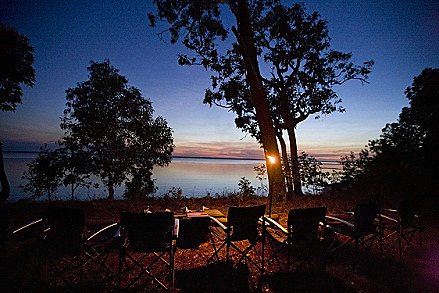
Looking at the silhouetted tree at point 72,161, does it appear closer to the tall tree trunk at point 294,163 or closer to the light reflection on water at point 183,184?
the light reflection on water at point 183,184

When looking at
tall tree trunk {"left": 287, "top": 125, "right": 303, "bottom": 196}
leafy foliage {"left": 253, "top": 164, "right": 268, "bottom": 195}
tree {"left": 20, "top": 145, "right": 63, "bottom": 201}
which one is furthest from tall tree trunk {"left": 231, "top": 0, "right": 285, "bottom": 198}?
tree {"left": 20, "top": 145, "right": 63, "bottom": 201}

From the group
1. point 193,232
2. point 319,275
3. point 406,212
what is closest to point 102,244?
point 193,232

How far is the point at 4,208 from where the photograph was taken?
Result: 120 inches

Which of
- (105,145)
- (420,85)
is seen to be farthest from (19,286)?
(420,85)

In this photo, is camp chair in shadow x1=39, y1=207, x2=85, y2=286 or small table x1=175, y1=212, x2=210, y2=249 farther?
small table x1=175, y1=212, x2=210, y2=249

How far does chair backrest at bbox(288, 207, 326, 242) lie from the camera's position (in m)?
3.51

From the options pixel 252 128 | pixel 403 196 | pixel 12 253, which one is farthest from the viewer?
pixel 252 128

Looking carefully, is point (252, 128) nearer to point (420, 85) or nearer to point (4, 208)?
point (420, 85)

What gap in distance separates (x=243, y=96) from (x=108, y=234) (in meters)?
10.0

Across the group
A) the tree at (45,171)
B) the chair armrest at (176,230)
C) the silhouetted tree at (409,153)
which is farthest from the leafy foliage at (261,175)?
the tree at (45,171)

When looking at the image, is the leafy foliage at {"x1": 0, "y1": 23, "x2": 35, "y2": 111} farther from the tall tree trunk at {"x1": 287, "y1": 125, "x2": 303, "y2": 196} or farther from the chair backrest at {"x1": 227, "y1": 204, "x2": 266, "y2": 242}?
the tall tree trunk at {"x1": 287, "y1": 125, "x2": 303, "y2": 196}

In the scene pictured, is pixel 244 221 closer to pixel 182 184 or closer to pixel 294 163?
pixel 294 163

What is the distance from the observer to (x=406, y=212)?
14.3 feet

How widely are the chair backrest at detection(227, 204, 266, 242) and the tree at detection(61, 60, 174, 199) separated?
9098mm
